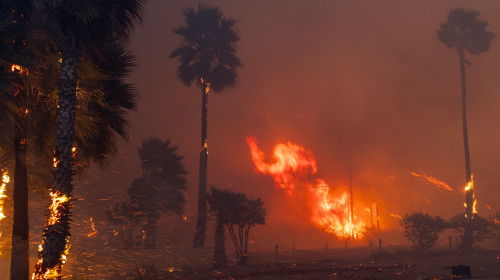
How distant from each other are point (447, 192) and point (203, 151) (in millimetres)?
103770

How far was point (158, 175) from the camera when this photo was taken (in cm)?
4003

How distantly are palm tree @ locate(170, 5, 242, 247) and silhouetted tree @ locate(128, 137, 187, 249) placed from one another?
614 centimetres

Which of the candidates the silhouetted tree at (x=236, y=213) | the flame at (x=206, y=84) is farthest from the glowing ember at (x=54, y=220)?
the flame at (x=206, y=84)

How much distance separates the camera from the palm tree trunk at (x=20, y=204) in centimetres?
1096

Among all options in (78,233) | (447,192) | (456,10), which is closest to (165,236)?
(78,233)

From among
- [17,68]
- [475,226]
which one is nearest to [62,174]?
[17,68]

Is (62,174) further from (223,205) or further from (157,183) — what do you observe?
(157,183)

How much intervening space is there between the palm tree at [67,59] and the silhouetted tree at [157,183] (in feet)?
87.6

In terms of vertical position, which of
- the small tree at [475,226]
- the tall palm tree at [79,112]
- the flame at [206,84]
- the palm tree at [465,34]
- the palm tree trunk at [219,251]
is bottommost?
the palm tree trunk at [219,251]

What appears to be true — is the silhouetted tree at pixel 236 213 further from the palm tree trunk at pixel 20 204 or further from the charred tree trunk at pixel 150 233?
the palm tree trunk at pixel 20 204

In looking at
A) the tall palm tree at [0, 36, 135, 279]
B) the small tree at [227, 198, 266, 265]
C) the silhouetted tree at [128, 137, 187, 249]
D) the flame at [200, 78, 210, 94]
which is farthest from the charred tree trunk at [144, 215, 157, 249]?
the tall palm tree at [0, 36, 135, 279]

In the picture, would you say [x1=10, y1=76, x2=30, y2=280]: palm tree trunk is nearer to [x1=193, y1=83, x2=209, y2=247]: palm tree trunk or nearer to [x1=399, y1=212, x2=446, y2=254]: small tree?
[x1=193, y1=83, x2=209, y2=247]: palm tree trunk

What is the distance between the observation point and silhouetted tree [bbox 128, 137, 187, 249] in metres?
37.4

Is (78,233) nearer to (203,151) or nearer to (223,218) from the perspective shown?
(203,151)
